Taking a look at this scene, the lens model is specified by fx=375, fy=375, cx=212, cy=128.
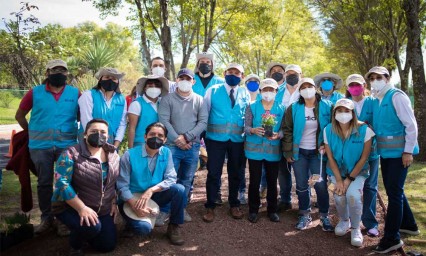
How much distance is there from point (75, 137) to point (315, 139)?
3311 mm

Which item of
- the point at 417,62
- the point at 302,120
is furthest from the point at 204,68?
the point at 417,62

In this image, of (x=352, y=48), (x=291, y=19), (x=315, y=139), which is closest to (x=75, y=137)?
(x=315, y=139)

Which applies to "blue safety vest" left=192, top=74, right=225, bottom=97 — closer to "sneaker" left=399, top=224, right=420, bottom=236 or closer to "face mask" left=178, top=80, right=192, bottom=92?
"face mask" left=178, top=80, right=192, bottom=92

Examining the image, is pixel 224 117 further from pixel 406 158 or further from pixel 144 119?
pixel 406 158

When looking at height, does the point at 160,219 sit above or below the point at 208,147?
below

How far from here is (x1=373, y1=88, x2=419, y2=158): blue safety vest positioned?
174 inches

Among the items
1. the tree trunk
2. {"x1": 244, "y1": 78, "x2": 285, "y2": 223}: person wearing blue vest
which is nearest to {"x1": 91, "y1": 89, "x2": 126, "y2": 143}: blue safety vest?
{"x1": 244, "y1": 78, "x2": 285, "y2": 223}: person wearing blue vest

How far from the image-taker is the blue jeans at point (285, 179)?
18.9ft

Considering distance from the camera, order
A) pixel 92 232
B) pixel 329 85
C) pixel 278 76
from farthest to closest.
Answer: pixel 278 76, pixel 329 85, pixel 92 232

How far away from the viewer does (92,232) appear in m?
4.07

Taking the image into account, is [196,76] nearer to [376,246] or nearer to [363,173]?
[363,173]

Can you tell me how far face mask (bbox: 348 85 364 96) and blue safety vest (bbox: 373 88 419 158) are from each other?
54 centimetres

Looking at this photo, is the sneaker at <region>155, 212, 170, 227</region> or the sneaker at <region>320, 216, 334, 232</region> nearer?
the sneaker at <region>155, 212, 170, 227</region>

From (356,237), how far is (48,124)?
166 inches
